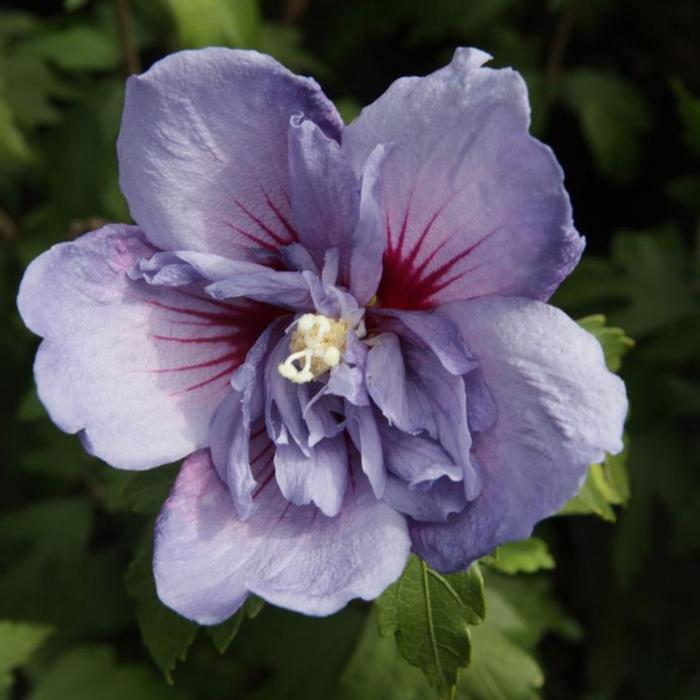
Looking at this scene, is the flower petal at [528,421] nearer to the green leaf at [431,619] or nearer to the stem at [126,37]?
the green leaf at [431,619]

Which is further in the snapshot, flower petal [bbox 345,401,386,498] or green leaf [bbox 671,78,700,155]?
green leaf [bbox 671,78,700,155]

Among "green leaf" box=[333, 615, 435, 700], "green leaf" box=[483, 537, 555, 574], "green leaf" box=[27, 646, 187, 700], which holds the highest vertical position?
"green leaf" box=[483, 537, 555, 574]

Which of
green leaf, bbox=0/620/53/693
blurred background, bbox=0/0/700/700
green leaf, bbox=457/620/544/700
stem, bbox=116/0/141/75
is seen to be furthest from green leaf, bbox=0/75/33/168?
green leaf, bbox=457/620/544/700

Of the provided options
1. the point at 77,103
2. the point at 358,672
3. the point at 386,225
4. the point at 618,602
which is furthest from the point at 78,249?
the point at 618,602

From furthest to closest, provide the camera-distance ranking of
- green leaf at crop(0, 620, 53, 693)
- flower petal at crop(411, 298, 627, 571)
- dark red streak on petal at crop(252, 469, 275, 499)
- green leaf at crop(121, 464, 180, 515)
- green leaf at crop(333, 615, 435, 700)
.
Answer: green leaf at crop(333, 615, 435, 700), green leaf at crop(0, 620, 53, 693), green leaf at crop(121, 464, 180, 515), dark red streak on petal at crop(252, 469, 275, 499), flower petal at crop(411, 298, 627, 571)

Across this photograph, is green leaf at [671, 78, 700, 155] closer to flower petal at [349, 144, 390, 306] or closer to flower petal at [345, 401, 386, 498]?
flower petal at [349, 144, 390, 306]

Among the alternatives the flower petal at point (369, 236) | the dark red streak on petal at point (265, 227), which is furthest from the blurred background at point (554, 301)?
the flower petal at point (369, 236)

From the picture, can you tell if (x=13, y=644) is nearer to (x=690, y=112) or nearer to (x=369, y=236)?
(x=369, y=236)
